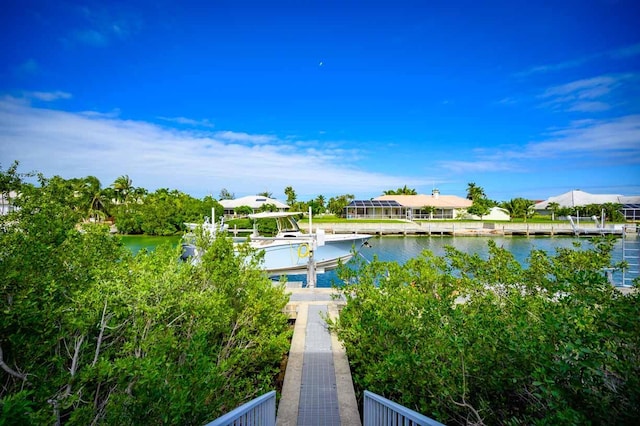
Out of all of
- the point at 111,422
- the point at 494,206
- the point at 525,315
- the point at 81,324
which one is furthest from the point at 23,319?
the point at 494,206

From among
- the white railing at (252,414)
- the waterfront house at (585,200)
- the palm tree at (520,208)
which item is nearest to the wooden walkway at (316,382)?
the white railing at (252,414)

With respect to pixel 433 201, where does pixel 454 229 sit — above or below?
below

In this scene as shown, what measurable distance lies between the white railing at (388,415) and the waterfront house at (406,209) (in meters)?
51.2

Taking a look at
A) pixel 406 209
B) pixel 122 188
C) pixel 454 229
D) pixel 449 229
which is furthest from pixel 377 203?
pixel 122 188

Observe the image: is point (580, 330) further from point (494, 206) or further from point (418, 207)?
point (494, 206)

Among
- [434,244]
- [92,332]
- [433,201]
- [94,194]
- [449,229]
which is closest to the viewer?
[92,332]

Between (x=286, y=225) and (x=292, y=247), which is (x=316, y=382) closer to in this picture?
(x=292, y=247)

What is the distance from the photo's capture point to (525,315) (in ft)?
14.2

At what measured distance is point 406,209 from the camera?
2271 inches

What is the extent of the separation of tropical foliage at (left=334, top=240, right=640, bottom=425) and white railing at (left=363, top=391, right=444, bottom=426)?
0.35m

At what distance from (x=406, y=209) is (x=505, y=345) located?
5579 cm

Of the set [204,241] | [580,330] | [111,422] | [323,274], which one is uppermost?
[204,241]

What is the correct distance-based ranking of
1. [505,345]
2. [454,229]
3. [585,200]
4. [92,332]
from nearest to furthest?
[505,345] → [92,332] → [454,229] → [585,200]

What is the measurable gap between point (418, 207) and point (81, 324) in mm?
57166
